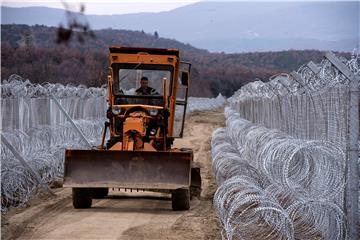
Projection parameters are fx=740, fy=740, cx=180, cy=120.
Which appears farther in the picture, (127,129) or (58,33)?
(127,129)

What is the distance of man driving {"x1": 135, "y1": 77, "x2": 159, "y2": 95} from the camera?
43.4 feet

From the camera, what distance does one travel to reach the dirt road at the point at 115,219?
9.84m

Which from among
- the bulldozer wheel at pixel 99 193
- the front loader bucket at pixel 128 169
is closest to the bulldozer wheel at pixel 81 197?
the front loader bucket at pixel 128 169

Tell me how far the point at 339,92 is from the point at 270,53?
99649mm

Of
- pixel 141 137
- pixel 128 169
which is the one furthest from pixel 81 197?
pixel 141 137

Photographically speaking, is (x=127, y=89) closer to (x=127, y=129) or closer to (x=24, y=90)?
(x=127, y=129)

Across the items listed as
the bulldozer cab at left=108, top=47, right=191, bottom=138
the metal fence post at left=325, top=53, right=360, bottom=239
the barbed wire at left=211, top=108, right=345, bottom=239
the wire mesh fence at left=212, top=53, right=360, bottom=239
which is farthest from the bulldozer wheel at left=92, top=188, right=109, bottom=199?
the metal fence post at left=325, top=53, right=360, bottom=239

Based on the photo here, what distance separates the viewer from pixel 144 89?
13250 mm

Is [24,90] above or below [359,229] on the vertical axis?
above

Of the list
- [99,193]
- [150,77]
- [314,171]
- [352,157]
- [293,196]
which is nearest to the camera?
[352,157]

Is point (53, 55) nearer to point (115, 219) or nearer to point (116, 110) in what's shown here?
point (116, 110)

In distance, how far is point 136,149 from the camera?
40.8 feet

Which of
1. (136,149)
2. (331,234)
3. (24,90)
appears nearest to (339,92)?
(331,234)

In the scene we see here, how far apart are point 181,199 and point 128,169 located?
40.0 inches
